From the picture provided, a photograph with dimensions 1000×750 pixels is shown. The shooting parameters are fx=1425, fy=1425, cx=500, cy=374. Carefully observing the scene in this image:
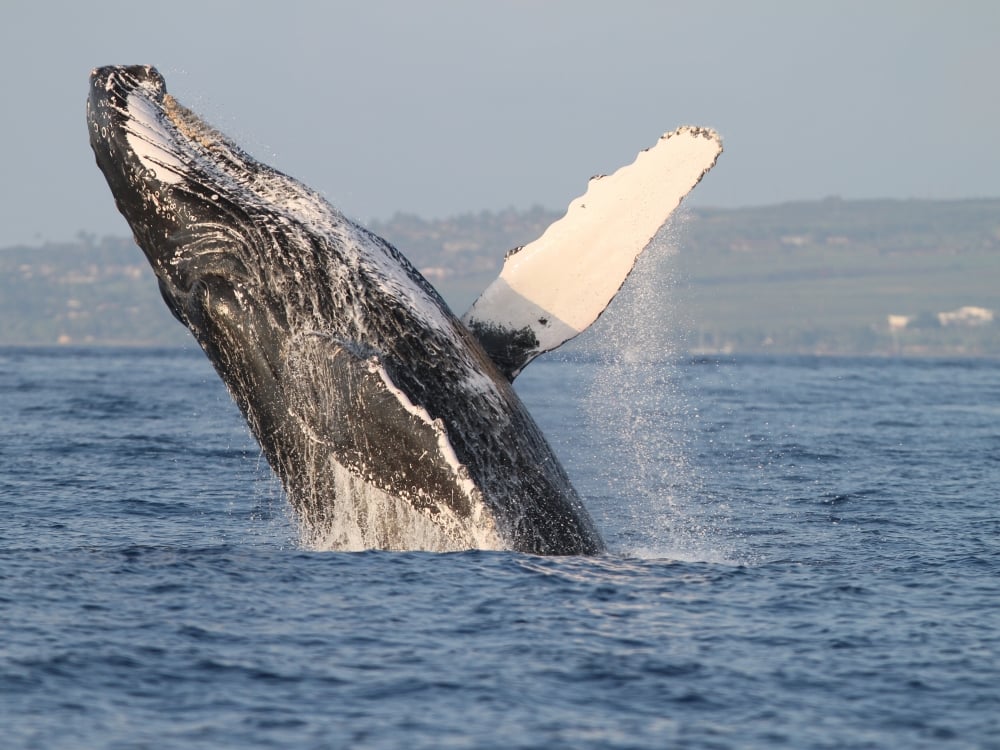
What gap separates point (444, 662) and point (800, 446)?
52.4 ft

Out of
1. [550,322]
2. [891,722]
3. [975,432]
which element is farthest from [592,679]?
[975,432]

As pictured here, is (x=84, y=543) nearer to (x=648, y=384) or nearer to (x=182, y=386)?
(x=182, y=386)

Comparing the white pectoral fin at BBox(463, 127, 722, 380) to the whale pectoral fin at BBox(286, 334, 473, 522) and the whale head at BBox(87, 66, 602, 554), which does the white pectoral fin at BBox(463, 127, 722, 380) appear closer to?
the whale head at BBox(87, 66, 602, 554)

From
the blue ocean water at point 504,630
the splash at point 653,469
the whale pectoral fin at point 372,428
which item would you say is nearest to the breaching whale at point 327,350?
the whale pectoral fin at point 372,428

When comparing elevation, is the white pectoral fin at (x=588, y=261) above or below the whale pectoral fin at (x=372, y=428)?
above

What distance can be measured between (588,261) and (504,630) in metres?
3.26

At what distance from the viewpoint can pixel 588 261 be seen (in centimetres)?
1023

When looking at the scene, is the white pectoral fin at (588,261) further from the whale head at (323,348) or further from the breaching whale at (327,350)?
the whale head at (323,348)

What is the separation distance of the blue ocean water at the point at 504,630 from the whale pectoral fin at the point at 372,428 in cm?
58

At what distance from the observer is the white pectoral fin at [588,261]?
33.3 ft

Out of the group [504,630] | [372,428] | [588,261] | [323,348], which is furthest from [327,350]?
[588,261]

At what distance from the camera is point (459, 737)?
630cm

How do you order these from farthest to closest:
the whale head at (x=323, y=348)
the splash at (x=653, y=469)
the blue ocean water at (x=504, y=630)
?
the splash at (x=653, y=469) → the whale head at (x=323, y=348) → the blue ocean water at (x=504, y=630)

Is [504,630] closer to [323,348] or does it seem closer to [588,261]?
[323,348]
